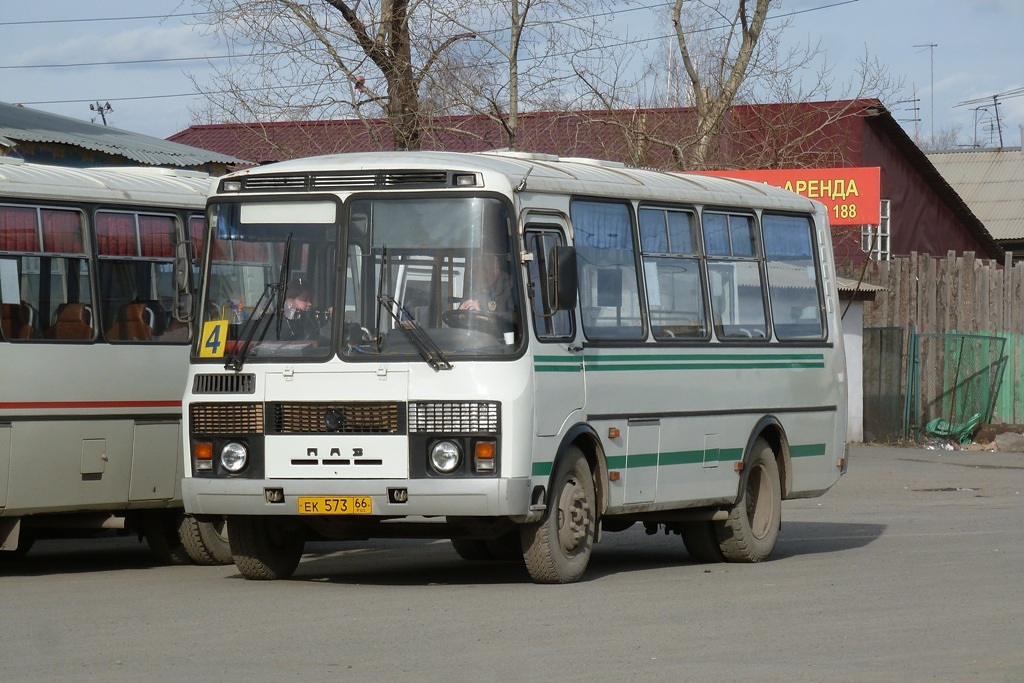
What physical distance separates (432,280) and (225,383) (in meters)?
1.52

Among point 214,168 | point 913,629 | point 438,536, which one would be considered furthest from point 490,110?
point 913,629

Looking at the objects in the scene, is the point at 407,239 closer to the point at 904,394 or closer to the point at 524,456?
the point at 524,456

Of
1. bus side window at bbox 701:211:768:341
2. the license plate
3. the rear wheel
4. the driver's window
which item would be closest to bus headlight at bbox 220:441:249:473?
the license plate

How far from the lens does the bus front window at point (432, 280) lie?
11.3m

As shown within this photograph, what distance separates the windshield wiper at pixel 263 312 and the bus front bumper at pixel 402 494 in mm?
774

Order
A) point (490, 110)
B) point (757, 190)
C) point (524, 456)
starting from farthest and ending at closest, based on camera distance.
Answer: point (490, 110) → point (757, 190) → point (524, 456)

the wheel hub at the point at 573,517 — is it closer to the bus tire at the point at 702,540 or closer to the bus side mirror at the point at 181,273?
the bus tire at the point at 702,540

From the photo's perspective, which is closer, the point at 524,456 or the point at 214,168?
the point at 524,456

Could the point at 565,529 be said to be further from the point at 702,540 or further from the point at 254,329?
the point at 702,540

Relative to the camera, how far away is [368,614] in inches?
404

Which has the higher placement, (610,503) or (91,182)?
(91,182)

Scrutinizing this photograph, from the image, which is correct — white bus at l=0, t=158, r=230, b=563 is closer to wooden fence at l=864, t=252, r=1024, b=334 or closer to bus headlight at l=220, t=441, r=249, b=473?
bus headlight at l=220, t=441, r=249, b=473

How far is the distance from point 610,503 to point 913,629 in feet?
9.72

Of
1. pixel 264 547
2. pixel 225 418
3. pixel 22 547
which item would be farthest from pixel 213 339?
pixel 22 547
